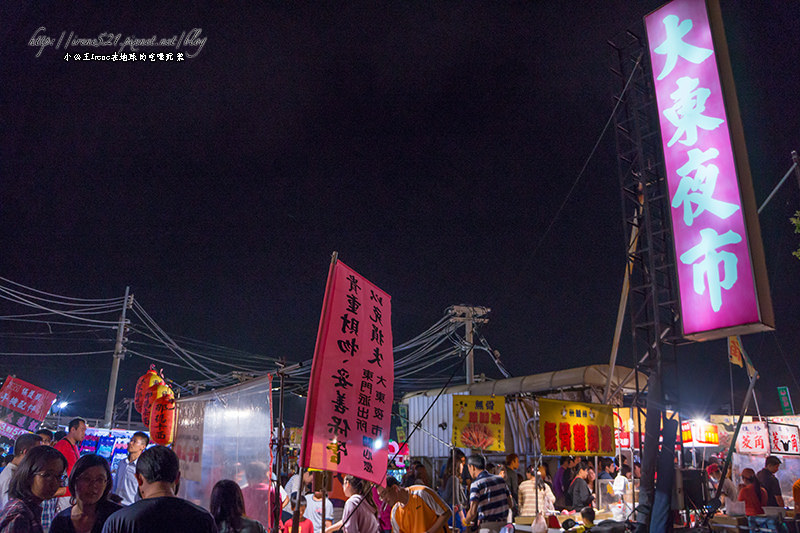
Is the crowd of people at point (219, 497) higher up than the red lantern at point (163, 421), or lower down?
lower down

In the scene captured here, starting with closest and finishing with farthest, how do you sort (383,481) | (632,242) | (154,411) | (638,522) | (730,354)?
(383,481) < (638,522) < (632,242) < (154,411) < (730,354)

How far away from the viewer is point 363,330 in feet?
20.5

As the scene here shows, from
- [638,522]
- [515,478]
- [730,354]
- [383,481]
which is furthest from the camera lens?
[515,478]

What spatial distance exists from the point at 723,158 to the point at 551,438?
8.17 meters

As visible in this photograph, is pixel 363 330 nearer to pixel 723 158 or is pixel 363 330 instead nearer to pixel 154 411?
pixel 723 158

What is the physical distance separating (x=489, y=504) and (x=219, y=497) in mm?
4837

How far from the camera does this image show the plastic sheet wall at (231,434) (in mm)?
6875

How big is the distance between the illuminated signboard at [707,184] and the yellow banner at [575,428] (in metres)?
6.30

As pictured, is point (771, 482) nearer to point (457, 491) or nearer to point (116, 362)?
point (457, 491)

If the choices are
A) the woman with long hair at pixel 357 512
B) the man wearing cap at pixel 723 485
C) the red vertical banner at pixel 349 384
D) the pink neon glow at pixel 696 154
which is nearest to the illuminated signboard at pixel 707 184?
the pink neon glow at pixel 696 154

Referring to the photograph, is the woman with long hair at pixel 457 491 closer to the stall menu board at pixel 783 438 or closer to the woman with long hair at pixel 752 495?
the woman with long hair at pixel 752 495

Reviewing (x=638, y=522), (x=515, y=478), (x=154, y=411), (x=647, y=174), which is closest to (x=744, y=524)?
(x=638, y=522)

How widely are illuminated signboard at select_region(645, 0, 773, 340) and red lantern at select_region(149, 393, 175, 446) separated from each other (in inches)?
403

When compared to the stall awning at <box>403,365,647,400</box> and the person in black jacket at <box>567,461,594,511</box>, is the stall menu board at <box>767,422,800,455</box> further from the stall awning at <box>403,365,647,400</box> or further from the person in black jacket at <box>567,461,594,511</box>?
→ the person in black jacket at <box>567,461,594,511</box>
